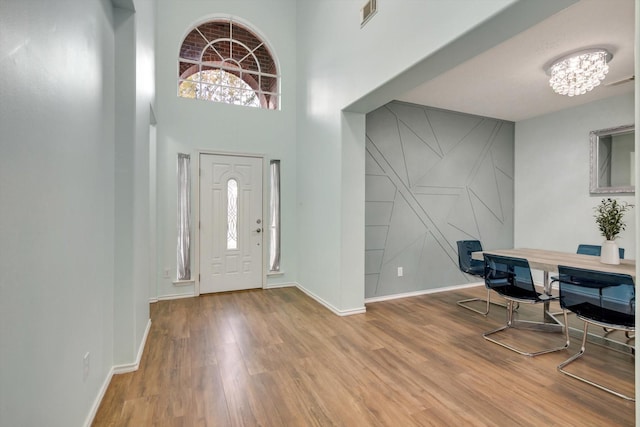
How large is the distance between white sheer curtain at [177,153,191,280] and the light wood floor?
35.8 inches

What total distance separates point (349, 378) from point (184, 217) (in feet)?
10.5

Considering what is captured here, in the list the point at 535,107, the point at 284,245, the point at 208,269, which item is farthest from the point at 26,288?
the point at 535,107

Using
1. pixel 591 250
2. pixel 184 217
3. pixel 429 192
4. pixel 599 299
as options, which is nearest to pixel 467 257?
pixel 429 192

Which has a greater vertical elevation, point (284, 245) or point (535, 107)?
point (535, 107)

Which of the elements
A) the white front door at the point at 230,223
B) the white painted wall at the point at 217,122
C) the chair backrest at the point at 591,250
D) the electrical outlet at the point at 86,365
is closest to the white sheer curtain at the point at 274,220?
the white painted wall at the point at 217,122

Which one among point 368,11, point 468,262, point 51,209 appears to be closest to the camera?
point 51,209

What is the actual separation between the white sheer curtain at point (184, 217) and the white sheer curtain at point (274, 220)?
1.21 m

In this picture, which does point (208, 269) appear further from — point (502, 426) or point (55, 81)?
point (502, 426)

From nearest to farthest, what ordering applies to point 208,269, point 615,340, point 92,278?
point 92,278
point 615,340
point 208,269

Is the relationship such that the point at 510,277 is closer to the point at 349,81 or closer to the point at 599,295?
the point at 599,295

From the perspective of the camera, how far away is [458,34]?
204 centimetres

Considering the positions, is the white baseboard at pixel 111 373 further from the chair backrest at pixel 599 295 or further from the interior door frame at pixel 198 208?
the chair backrest at pixel 599 295

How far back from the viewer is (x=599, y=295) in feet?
7.61

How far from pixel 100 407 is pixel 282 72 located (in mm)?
4732
